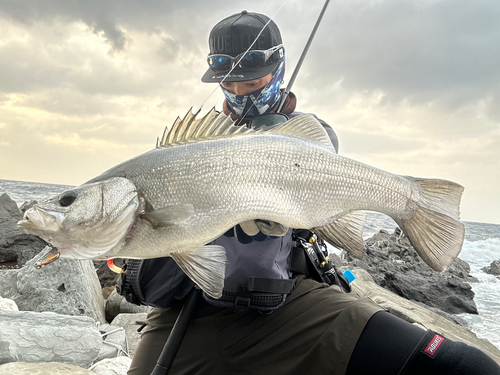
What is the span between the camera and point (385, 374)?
192cm

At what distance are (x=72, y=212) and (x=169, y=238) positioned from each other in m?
0.48

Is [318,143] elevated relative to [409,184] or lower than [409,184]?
elevated

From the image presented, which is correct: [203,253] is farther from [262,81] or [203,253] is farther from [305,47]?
[305,47]

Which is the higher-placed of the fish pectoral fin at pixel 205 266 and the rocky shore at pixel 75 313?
the fish pectoral fin at pixel 205 266

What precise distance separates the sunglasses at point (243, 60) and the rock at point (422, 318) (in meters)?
4.60

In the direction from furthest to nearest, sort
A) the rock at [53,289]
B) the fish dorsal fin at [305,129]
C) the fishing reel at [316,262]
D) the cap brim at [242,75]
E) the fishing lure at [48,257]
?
the rock at [53,289] → the cap brim at [242,75] → the fishing reel at [316,262] → the fish dorsal fin at [305,129] → the fishing lure at [48,257]

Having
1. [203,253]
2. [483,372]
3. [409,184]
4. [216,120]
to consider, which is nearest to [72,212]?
[203,253]

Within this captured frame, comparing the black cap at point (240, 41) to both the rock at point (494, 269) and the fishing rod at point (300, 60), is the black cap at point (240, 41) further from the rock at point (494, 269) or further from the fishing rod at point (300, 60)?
the rock at point (494, 269)

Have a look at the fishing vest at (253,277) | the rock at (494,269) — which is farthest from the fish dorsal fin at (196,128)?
the rock at (494,269)

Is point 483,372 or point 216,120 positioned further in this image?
point 216,120

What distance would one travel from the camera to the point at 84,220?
169cm

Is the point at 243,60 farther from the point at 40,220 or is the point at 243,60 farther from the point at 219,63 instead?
the point at 40,220

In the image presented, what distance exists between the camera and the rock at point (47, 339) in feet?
10.4

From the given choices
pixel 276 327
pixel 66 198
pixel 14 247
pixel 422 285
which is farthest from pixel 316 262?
pixel 14 247
